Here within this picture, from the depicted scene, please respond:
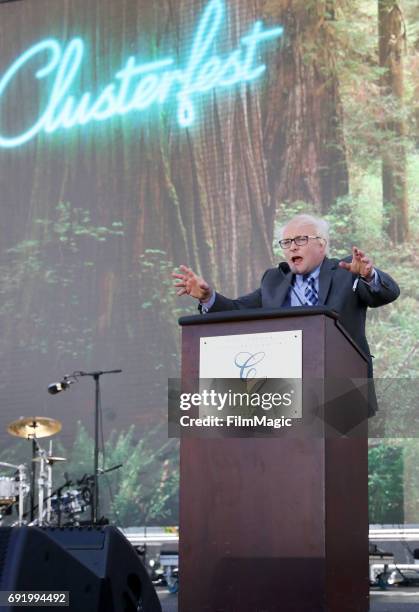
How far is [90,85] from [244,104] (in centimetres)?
131

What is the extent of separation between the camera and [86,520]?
264 inches

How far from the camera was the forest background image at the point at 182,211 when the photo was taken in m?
6.50

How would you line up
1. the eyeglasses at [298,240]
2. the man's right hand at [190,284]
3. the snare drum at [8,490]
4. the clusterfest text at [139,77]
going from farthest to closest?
the clusterfest text at [139,77] → the snare drum at [8,490] → the eyeglasses at [298,240] → the man's right hand at [190,284]

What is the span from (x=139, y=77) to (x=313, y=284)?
191 inches

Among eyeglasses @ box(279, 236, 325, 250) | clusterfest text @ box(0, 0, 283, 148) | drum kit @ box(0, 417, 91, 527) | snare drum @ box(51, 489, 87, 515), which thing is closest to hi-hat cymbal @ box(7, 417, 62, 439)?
drum kit @ box(0, 417, 91, 527)

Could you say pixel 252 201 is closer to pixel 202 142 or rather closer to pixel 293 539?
pixel 202 142

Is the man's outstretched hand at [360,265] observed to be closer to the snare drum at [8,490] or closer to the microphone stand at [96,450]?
the microphone stand at [96,450]

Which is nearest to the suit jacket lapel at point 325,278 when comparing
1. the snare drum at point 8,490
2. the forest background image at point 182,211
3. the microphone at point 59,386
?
the forest background image at point 182,211

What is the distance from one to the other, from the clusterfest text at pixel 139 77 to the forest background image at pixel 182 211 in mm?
109

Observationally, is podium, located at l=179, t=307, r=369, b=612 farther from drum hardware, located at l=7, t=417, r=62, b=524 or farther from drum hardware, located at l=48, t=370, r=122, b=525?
drum hardware, located at l=7, t=417, r=62, b=524

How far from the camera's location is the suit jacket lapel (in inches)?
105

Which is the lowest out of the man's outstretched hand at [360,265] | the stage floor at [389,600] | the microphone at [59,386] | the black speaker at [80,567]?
the stage floor at [389,600]

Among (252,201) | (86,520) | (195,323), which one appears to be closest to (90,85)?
(252,201)

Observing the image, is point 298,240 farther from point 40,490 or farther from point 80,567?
point 40,490
